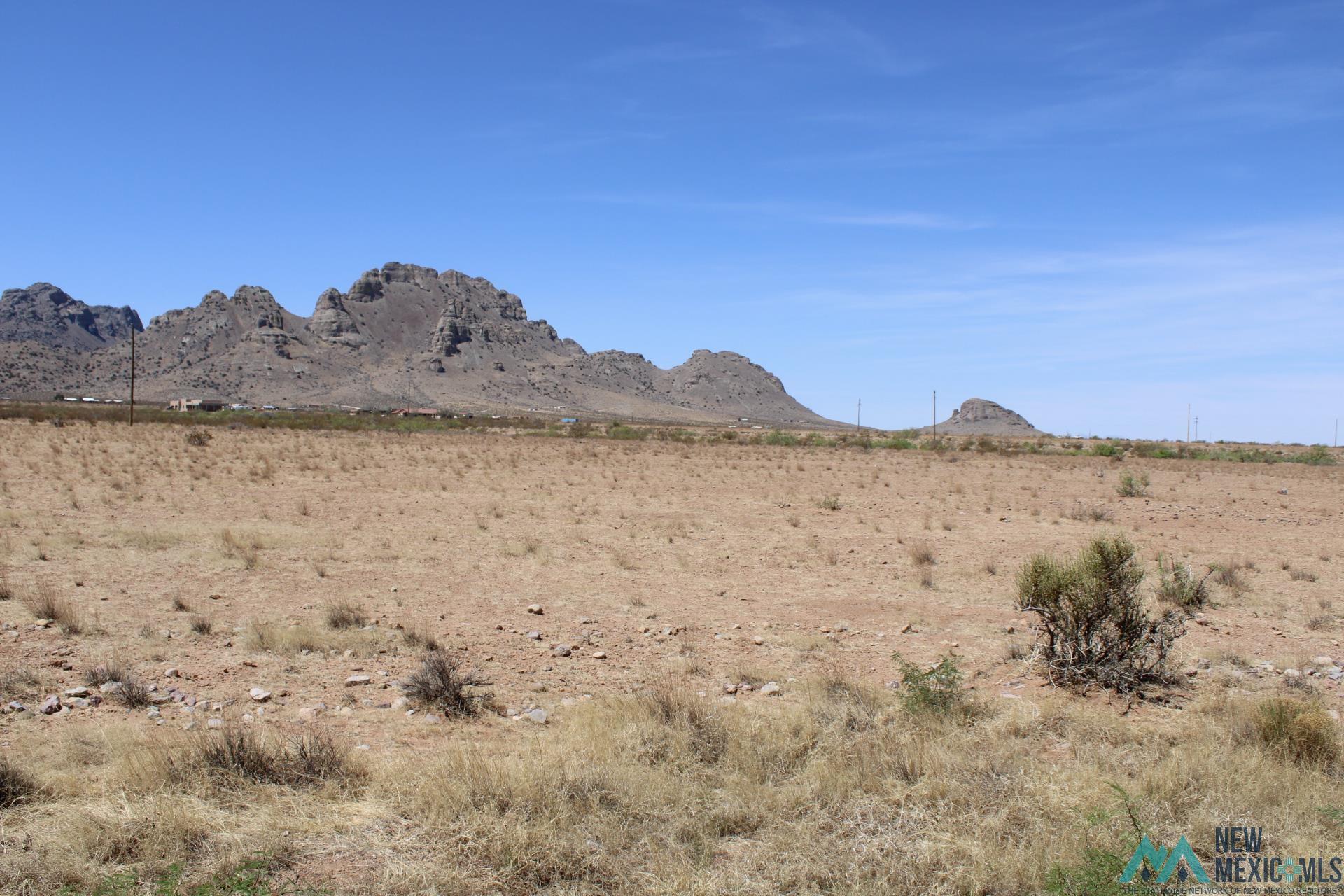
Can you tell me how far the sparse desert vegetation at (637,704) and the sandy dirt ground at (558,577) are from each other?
74mm

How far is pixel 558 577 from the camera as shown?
1293 cm

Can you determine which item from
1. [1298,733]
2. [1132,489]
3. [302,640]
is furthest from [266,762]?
[1132,489]

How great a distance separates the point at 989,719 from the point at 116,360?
745 ft

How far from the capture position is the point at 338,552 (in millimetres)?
14195

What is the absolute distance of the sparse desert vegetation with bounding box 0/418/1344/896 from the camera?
179 inches

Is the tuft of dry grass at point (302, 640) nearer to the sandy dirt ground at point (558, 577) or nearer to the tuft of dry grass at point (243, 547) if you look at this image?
the sandy dirt ground at point (558, 577)

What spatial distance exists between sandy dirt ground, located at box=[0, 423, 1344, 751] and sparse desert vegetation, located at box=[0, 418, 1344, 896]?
0.07m

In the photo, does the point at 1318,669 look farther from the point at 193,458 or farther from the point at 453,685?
the point at 193,458

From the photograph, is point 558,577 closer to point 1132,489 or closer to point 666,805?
point 666,805

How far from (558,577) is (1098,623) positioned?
7596 millimetres

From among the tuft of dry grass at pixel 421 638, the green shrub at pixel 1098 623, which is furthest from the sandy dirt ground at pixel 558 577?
the green shrub at pixel 1098 623

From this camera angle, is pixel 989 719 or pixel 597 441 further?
pixel 597 441

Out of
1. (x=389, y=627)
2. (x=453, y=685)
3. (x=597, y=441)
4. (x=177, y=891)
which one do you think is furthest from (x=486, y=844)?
(x=597, y=441)

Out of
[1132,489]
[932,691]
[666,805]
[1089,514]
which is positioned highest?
[1132,489]
